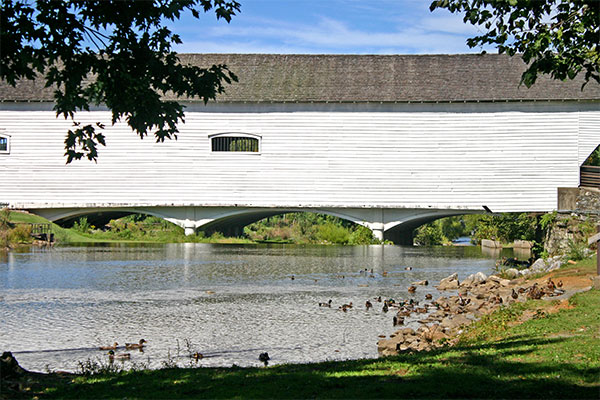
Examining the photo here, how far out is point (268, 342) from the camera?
32.9 ft

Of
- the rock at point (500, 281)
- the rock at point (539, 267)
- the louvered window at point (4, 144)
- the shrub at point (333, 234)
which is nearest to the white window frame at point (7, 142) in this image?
the louvered window at point (4, 144)

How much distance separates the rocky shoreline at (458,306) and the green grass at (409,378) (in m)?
1.76

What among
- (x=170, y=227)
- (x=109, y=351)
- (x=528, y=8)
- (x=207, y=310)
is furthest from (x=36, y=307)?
(x=170, y=227)

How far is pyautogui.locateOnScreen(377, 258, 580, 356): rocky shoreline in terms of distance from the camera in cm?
937

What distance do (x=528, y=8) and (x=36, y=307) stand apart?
9.66 meters

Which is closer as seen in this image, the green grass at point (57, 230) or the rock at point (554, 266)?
the rock at point (554, 266)

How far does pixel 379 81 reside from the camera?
27.1 m

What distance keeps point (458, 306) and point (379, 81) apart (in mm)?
15552

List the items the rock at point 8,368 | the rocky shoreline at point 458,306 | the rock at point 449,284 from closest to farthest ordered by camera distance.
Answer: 1. the rock at point 8,368
2. the rocky shoreline at point 458,306
3. the rock at point 449,284

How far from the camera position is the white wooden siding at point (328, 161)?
2580cm

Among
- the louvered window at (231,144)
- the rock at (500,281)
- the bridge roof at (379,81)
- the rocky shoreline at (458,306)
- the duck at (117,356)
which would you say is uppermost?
the bridge roof at (379,81)

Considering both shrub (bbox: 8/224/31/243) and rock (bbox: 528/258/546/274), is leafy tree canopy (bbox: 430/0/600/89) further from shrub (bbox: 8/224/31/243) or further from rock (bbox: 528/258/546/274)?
shrub (bbox: 8/224/31/243)

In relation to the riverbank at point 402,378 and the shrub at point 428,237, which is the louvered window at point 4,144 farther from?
the shrub at point 428,237

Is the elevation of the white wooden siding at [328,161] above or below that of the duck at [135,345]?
above
